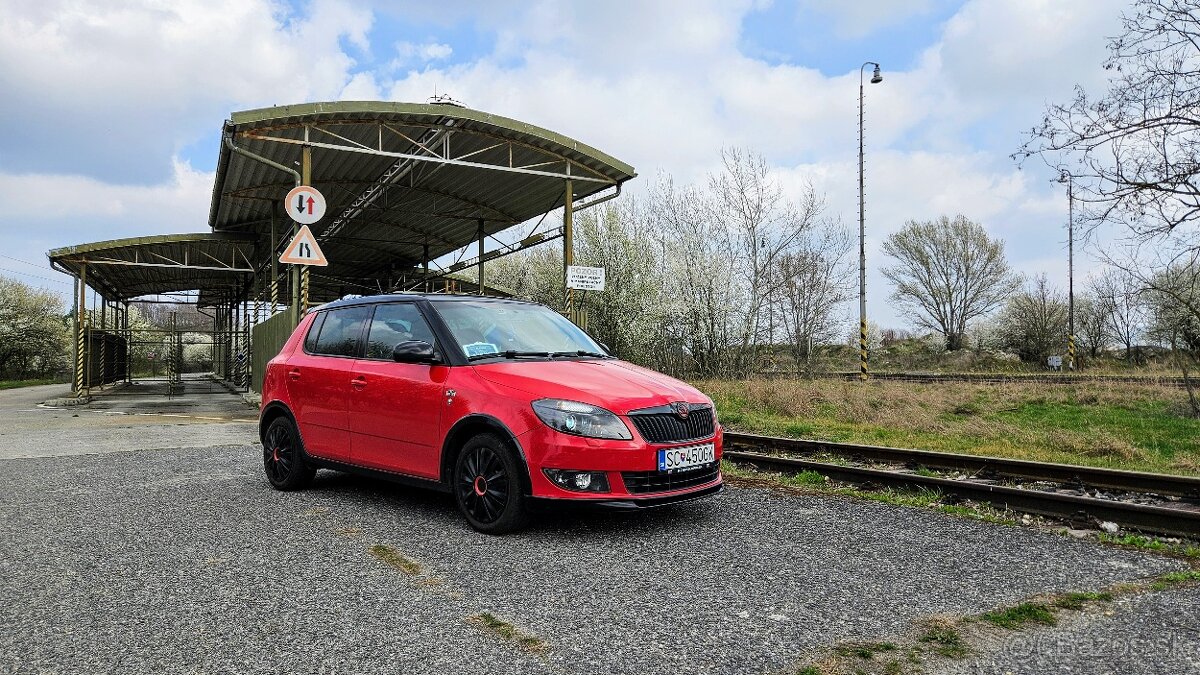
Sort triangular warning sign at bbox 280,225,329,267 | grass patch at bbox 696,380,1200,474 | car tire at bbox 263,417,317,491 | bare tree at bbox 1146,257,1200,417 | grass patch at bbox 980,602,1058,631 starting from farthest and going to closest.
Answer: triangular warning sign at bbox 280,225,329,267
bare tree at bbox 1146,257,1200,417
grass patch at bbox 696,380,1200,474
car tire at bbox 263,417,317,491
grass patch at bbox 980,602,1058,631

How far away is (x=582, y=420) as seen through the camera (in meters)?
4.70

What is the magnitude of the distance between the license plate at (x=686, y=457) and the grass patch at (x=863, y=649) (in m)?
1.84

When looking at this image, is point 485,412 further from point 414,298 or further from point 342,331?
point 342,331

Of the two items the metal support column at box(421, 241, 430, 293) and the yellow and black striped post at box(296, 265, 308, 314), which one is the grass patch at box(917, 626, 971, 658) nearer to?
the yellow and black striped post at box(296, 265, 308, 314)

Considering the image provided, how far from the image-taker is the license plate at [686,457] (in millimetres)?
4836

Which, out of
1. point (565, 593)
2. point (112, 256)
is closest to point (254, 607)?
point (565, 593)

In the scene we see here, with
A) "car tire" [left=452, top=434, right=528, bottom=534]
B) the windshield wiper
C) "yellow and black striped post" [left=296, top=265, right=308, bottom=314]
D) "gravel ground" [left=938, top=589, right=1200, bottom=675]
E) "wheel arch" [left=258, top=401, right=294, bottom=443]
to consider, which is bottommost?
"gravel ground" [left=938, top=589, right=1200, bottom=675]

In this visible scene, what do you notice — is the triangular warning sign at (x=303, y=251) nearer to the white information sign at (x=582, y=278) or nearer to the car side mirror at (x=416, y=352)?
the white information sign at (x=582, y=278)

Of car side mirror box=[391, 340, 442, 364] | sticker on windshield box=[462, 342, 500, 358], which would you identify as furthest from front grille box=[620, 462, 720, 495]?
car side mirror box=[391, 340, 442, 364]

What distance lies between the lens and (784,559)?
4.45 m

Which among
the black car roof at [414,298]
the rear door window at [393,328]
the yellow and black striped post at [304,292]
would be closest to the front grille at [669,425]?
the rear door window at [393,328]

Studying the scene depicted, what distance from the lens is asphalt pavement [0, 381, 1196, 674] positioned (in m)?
3.10

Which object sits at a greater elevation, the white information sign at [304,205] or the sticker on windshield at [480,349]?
the white information sign at [304,205]

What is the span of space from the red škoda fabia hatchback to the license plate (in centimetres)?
1
